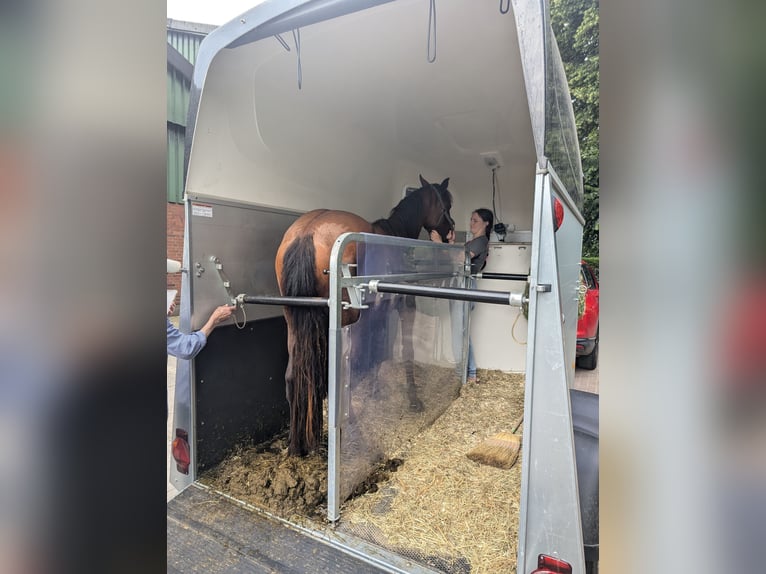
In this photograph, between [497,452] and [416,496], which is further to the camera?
[497,452]

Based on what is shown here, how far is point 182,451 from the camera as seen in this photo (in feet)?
7.30

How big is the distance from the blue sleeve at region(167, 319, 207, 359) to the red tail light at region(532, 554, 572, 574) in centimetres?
174

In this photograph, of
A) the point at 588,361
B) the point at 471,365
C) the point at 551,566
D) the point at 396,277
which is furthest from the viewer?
the point at 588,361

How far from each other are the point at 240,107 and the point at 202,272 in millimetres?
957

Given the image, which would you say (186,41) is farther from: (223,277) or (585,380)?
(585,380)

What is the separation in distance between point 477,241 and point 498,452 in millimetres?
2258

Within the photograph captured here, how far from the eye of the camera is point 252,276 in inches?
104

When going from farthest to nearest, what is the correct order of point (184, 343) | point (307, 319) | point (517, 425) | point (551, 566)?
point (517, 425), point (307, 319), point (184, 343), point (551, 566)

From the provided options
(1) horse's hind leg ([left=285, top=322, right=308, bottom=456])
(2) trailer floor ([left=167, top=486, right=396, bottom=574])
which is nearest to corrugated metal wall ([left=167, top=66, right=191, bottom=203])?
(1) horse's hind leg ([left=285, top=322, right=308, bottom=456])

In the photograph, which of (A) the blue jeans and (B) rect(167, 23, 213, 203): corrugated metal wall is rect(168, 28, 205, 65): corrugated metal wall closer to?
(B) rect(167, 23, 213, 203): corrugated metal wall

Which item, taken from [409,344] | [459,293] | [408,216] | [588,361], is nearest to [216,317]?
[409,344]
